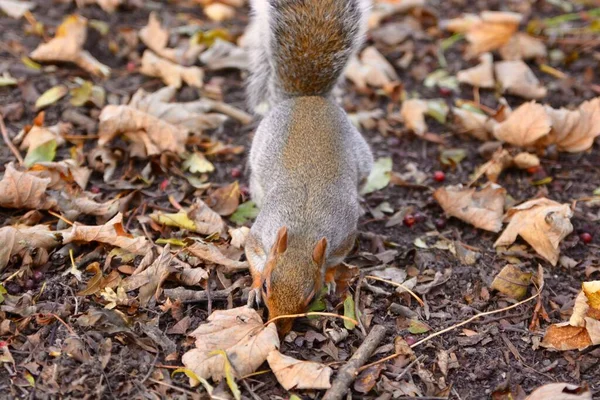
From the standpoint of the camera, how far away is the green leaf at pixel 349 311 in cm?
278

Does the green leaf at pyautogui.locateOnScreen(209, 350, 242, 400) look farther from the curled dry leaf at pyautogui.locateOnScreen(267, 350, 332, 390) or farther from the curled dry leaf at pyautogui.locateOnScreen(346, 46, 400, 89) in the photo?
the curled dry leaf at pyautogui.locateOnScreen(346, 46, 400, 89)

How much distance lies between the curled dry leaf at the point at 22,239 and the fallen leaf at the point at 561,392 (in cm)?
196

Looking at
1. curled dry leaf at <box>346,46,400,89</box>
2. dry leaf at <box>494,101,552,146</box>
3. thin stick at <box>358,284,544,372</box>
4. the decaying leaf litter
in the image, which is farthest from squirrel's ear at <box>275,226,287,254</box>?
curled dry leaf at <box>346,46,400,89</box>

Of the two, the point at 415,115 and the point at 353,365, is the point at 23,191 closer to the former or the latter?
the point at 353,365

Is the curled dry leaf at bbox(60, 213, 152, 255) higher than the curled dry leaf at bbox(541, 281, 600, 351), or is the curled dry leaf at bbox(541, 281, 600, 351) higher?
the curled dry leaf at bbox(60, 213, 152, 255)

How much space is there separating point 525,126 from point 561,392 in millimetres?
1837

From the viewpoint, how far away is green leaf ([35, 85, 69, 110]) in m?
3.94

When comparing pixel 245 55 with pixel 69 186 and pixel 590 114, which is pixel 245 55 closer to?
pixel 69 186

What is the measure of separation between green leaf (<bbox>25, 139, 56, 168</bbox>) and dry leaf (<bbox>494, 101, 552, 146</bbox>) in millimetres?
2377

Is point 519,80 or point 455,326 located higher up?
point 519,80

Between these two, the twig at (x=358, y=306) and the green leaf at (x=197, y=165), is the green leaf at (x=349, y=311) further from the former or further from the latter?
the green leaf at (x=197, y=165)

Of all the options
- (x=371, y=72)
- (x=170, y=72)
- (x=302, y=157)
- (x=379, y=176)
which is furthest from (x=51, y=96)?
(x=371, y=72)

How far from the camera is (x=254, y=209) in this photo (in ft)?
11.7

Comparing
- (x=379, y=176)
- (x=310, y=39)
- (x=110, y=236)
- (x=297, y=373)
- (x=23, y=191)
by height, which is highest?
(x=310, y=39)
